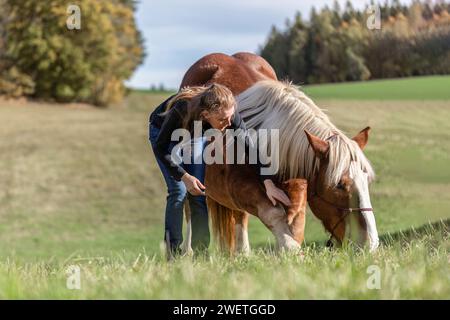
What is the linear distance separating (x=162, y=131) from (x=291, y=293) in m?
2.05

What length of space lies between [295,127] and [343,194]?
0.67 meters

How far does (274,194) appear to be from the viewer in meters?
5.23

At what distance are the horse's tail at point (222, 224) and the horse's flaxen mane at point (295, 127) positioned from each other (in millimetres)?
978

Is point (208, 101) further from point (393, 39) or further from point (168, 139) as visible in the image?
point (393, 39)

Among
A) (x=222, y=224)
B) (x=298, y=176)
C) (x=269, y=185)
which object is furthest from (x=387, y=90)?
(x=269, y=185)

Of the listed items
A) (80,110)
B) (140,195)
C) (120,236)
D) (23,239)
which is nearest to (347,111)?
(140,195)

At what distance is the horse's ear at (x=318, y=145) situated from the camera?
16.7 feet

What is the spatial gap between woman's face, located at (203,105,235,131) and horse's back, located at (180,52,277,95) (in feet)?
3.21

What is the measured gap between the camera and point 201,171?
596 centimetres

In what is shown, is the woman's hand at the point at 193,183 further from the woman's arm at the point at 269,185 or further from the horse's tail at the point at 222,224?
the horse's tail at the point at 222,224

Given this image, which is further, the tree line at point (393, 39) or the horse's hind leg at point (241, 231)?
the tree line at point (393, 39)

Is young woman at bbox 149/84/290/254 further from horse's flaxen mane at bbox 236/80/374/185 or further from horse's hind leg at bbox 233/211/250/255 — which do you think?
horse's hind leg at bbox 233/211/250/255

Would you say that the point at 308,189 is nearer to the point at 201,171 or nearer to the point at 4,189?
the point at 201,171

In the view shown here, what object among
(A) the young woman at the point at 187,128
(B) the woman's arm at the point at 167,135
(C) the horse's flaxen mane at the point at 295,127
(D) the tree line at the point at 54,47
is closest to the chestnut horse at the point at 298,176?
(C) the horse's flaxen mane at the point at 295,127
